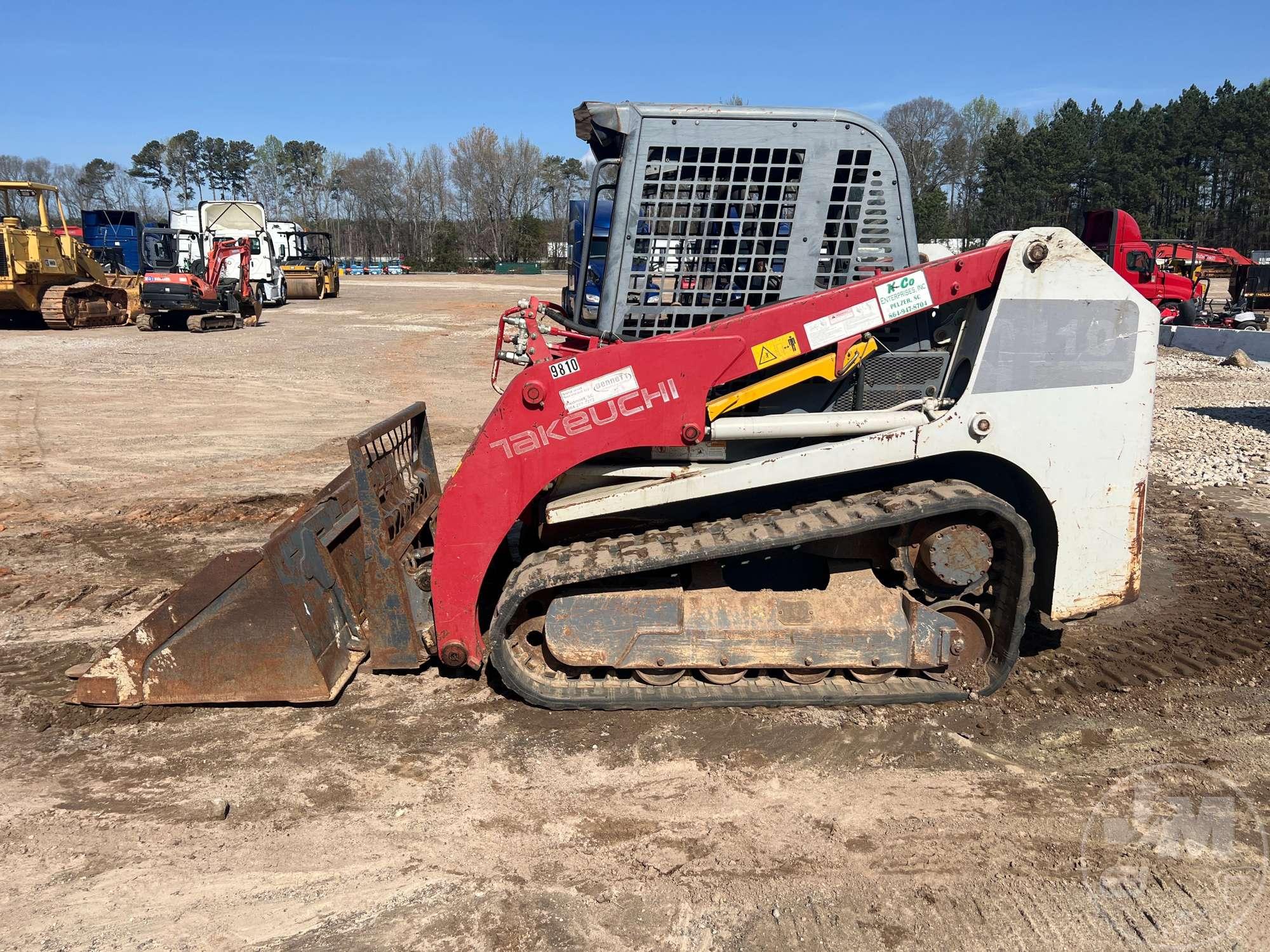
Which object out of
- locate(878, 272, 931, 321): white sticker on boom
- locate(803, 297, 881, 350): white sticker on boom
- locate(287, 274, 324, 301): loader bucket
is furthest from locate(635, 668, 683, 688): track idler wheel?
locate(287, 274, 324, 301): loader bucket

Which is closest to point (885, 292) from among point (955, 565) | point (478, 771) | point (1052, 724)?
point (955, 565)

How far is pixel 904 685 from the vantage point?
398 centimetres

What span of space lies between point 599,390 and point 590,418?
0.12 m

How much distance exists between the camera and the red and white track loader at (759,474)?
3.73 meters

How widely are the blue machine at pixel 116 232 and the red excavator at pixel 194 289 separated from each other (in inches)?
247

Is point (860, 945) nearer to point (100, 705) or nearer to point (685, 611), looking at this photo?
point (685, 611)

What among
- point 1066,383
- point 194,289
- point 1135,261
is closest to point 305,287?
point 194,289

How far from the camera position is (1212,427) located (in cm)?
1026

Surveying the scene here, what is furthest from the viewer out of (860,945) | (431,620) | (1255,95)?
(1255,95)

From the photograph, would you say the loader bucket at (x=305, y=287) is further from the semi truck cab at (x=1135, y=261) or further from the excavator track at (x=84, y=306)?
the semi truck cab at (x=1135, y=261)

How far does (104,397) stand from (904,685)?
11511mm

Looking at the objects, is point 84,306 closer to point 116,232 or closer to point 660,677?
point 116,232

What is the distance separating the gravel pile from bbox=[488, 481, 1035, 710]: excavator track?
3.76 m

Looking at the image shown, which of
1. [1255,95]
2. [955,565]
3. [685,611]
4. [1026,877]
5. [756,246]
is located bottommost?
[1026,877]
